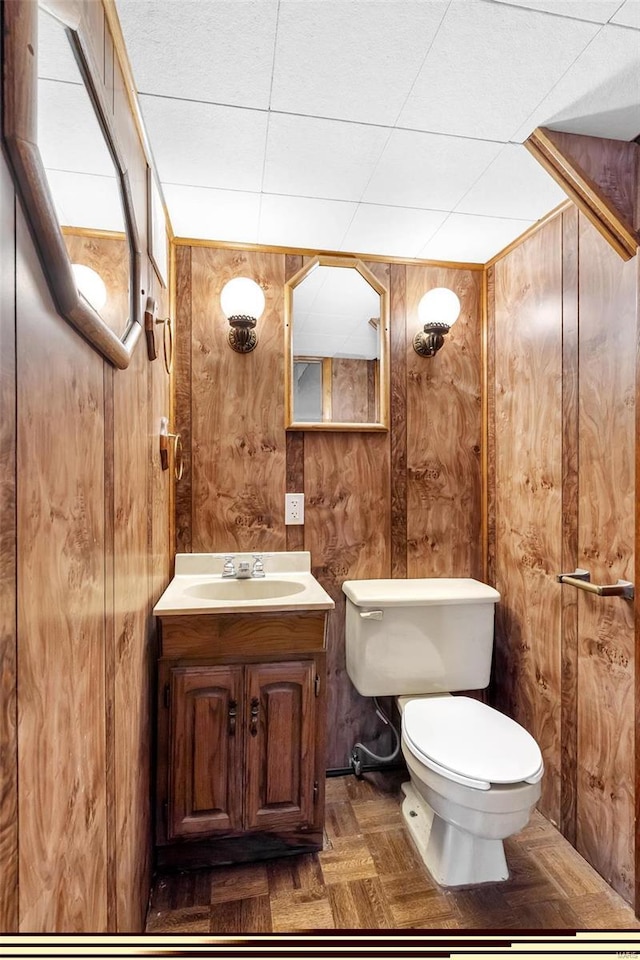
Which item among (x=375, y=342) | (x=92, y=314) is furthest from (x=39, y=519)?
(x=375, y=342)

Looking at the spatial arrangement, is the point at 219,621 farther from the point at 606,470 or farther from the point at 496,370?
the point at 496,370

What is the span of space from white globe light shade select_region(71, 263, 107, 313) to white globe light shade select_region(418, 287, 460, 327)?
149 cm

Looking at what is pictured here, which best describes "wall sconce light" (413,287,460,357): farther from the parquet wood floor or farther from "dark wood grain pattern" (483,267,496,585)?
the parquet wood floor

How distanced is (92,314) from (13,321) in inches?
9.0

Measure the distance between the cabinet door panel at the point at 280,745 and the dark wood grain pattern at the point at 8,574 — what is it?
1036 millimetres

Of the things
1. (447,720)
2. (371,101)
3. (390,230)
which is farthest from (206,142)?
(447,720)

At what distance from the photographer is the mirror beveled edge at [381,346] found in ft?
6.39

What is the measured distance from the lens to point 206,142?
133 centimetres

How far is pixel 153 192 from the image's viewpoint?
1407 millimetres

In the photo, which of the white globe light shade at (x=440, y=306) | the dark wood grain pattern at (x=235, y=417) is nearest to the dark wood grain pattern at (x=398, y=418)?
the white globe light shade at (x=440, y=306)

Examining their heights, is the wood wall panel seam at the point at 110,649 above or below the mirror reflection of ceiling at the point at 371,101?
below

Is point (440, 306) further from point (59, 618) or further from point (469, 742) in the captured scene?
point (59, 618)

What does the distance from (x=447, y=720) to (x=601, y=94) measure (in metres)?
1.88

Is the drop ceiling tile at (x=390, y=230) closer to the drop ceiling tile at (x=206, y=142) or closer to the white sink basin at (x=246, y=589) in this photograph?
the drop ceiling tile at (x=206, y=142)
